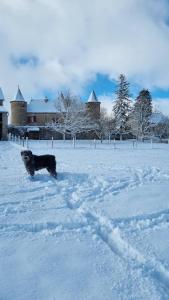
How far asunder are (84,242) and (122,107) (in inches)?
2328

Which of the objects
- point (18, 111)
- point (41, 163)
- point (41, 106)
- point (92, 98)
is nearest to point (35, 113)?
point (41, 106)

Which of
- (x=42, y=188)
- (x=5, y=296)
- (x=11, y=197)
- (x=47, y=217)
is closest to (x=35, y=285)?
(x=5, y=296)

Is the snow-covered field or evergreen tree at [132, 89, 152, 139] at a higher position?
evergreen tree at [132, 89, 152, 139]

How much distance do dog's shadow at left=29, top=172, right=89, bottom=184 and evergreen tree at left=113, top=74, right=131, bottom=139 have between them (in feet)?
165

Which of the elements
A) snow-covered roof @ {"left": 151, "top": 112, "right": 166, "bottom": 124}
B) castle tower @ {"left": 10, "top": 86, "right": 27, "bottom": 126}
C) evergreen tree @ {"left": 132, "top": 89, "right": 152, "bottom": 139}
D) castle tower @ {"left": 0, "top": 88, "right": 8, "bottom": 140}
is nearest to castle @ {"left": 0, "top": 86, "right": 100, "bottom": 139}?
castle tower @ {"left": 10, "top": 86, "right": 27, "bottom": 126}

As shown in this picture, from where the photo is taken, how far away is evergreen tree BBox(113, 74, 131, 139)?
205 ft

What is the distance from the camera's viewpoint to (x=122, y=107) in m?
63.6

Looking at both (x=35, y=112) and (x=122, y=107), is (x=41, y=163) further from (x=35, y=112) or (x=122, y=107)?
(x=35, y=112)

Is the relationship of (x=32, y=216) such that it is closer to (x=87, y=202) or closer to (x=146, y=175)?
(x=87, y=202)

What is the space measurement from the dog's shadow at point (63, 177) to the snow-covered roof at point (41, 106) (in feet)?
211

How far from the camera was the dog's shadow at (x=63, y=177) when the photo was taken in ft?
38.2

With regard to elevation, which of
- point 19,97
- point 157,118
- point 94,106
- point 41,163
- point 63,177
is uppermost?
point 19,97

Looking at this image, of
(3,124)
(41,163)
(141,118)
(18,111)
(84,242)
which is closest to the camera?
(84,242)

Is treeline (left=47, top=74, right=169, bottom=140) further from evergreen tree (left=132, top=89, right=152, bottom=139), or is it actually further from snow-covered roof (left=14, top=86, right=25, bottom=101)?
snow-covered roof (left=14, top=86, right=25, bottom=101)
